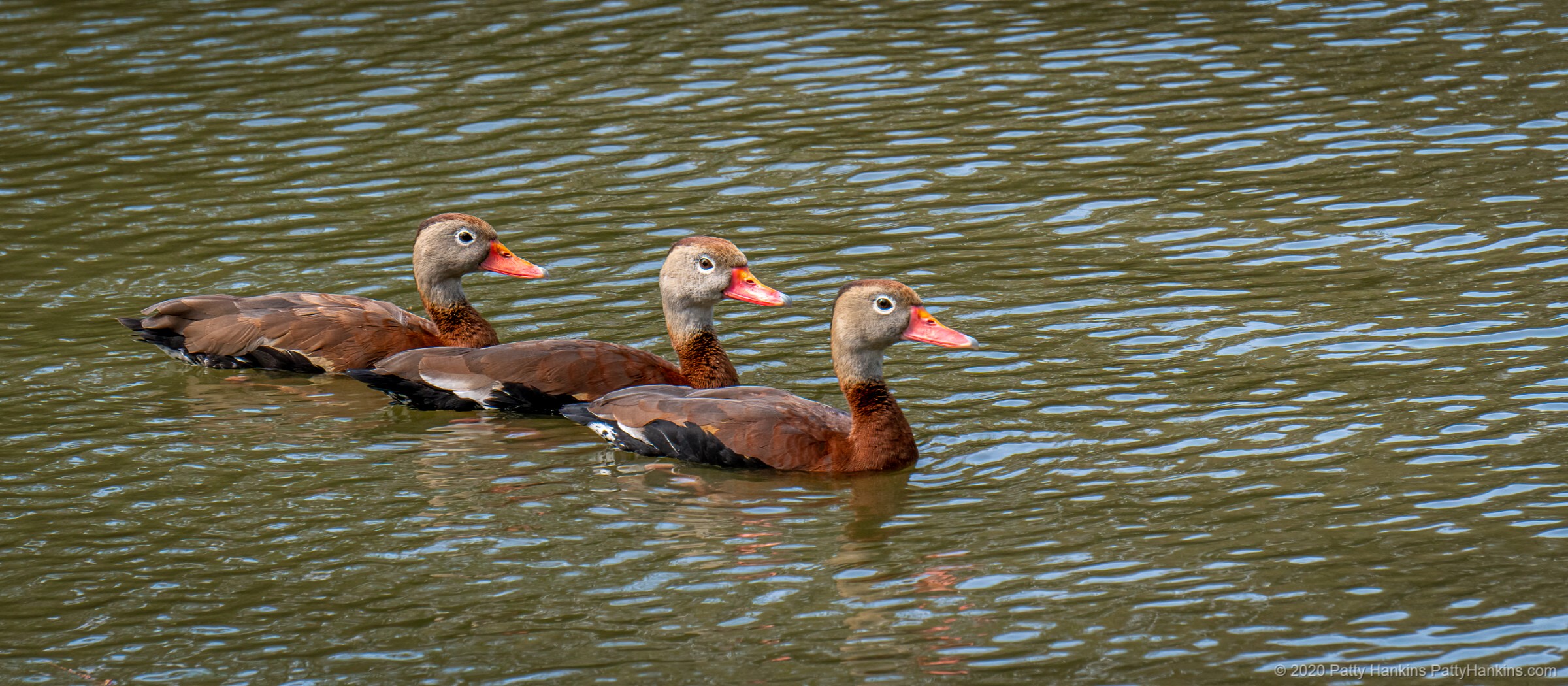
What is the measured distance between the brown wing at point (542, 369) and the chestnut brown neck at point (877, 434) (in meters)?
1.39

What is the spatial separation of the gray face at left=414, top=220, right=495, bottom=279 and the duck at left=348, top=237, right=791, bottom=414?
896mm

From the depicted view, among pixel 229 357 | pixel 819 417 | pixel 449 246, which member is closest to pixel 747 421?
pixel 819 417

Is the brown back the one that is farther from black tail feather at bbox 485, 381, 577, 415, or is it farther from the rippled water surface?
the rippled water surface

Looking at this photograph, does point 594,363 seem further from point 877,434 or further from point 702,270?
point 877,434

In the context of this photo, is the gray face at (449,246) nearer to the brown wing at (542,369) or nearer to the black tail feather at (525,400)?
the brown wing at (542,369)

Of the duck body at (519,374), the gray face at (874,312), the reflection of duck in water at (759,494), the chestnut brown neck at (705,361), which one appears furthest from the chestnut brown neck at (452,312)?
the gray face at (874,312)

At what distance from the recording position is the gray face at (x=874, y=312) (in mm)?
9273

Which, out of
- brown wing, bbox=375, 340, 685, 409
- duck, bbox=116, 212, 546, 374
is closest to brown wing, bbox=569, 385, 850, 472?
brown wing, bbox=375, 340, 685, 409

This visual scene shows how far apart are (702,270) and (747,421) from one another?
4.32ft

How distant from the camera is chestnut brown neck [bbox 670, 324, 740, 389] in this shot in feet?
33.6

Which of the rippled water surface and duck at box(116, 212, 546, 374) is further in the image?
duck at box(116, 212, 546, 374)

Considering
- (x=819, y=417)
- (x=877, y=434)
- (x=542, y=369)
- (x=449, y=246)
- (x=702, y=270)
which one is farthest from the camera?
→ (x=449, y=246)

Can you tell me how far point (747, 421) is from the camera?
30.2ft

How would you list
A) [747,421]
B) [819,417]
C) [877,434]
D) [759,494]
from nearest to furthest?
[759,494] → [877,434] → [747,421] → [819,417]
